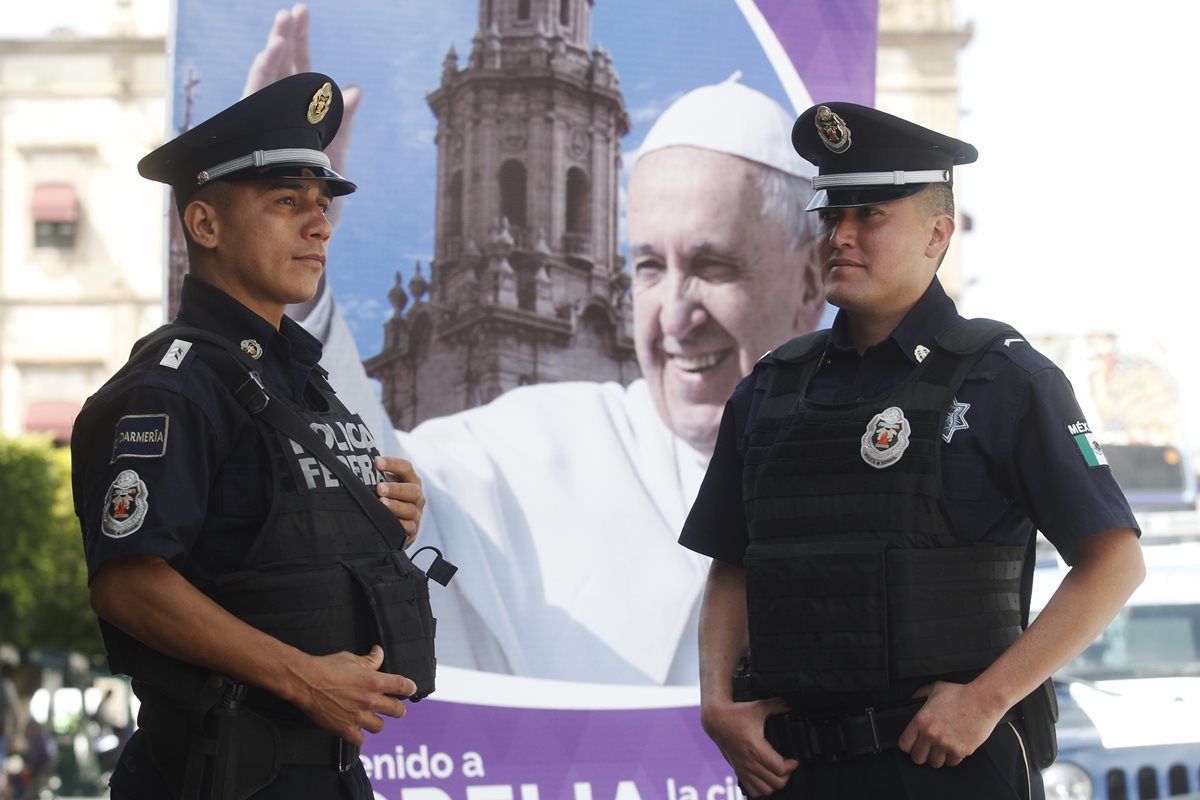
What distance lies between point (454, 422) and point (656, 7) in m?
1.24

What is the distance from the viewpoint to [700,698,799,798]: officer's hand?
2395 mm

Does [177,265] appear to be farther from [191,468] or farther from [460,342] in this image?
[191,468]

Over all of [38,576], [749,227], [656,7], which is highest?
[656,7]

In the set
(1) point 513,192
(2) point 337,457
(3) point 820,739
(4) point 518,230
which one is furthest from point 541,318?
(3) point 820,739

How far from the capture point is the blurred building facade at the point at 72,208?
29.2 metres

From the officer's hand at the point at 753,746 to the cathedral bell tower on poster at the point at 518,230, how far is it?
1.51 metres

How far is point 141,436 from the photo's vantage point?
219 centimetres

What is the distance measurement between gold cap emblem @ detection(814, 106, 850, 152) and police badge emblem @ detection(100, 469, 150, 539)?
1.32m

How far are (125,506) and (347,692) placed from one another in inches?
17.1

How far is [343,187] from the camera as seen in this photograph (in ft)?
8.36

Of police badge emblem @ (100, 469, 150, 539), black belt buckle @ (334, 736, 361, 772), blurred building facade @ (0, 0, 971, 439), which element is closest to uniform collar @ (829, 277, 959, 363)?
black belt buckle @ (334, 736, 361, 772)

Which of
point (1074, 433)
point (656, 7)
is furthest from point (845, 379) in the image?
point (656, 7)

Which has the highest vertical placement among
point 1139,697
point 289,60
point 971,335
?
point 289,60

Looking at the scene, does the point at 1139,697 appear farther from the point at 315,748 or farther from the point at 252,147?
the point at 252,147
